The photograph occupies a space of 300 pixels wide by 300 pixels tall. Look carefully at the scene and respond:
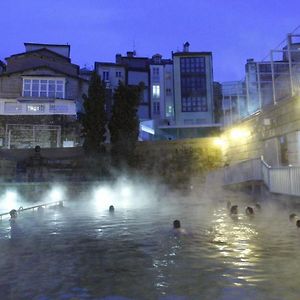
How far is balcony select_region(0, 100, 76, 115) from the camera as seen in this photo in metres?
44.8

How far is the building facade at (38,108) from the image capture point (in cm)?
4422

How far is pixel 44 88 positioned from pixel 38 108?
284 cm

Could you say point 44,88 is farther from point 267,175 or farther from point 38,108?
point 267,175

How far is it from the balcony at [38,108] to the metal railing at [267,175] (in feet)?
87.1

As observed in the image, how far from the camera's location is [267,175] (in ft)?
56.4

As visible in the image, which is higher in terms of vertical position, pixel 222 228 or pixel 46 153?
pixel 46 153

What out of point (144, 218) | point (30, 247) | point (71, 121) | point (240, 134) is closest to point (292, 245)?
point (30, 247)

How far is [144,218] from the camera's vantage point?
14.3m

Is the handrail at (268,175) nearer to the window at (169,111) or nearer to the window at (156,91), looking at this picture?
the window at (169,111)

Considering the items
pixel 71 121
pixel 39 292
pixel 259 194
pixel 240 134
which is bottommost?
pixel 39 292

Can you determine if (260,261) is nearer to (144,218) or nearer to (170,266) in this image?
(170,266)

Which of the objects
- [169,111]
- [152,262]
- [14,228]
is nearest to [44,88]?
[169,111]

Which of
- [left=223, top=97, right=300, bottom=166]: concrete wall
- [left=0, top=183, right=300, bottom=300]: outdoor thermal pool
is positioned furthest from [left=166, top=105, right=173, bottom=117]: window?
[left=0, top=183, right=300, bottom=300]: outdoor thermal pool

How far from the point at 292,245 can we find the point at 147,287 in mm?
4336
